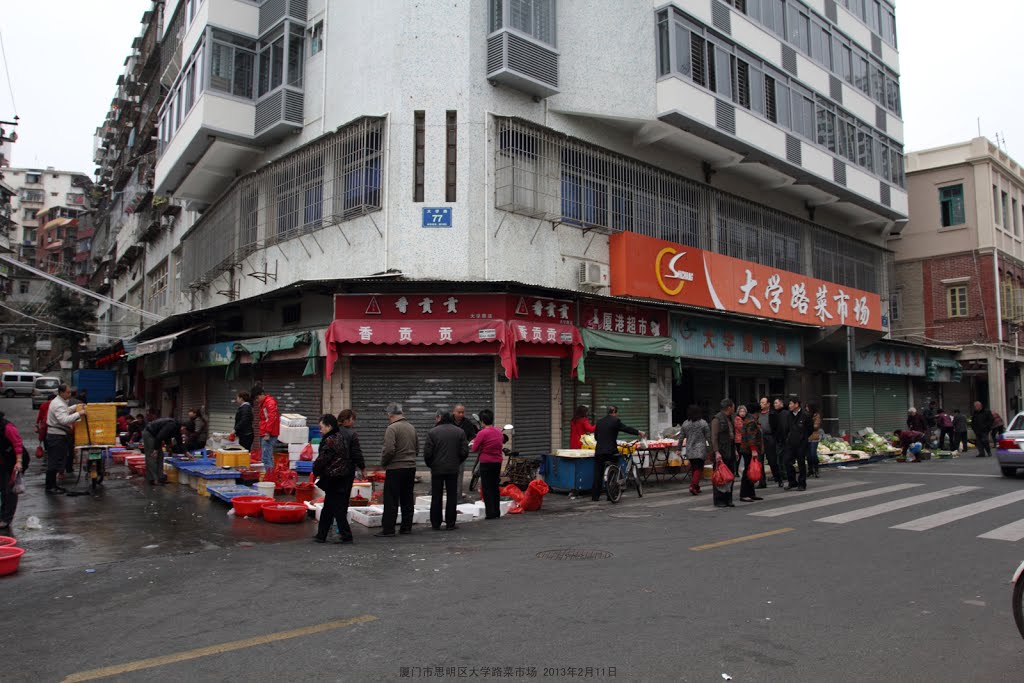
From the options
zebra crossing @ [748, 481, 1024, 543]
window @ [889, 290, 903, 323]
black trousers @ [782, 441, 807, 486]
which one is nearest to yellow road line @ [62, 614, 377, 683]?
zebra crossing @ [748, 481, 1024, 543]

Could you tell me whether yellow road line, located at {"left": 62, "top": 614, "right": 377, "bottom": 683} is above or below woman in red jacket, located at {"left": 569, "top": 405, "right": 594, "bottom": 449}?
below

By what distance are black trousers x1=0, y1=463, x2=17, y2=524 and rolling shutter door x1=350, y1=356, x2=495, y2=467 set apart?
7348 mm

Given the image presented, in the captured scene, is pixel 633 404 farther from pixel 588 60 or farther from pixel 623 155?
pixel 588 60

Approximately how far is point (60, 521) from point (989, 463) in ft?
75.1

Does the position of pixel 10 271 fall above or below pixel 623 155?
above

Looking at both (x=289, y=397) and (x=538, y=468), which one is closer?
(x=538, y=468)

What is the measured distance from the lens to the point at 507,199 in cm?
1641

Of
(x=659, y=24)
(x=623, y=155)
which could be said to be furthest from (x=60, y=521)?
(x=659, y=24)

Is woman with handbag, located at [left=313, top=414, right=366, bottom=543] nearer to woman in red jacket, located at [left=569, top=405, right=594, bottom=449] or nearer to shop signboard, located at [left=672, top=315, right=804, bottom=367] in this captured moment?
woman in red jacket, located at [left=569, top=405, right=594, bottom=449]

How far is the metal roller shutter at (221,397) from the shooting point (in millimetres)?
20305

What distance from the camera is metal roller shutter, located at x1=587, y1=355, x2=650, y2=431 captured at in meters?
17.9

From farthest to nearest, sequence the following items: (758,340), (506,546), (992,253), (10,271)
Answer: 1. (10,271)
2. (992,253)
3. (758,340)
4. (506,546)

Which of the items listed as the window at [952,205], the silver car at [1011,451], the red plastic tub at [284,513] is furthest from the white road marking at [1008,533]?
the window at [952,205]

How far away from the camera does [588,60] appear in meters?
18.0
